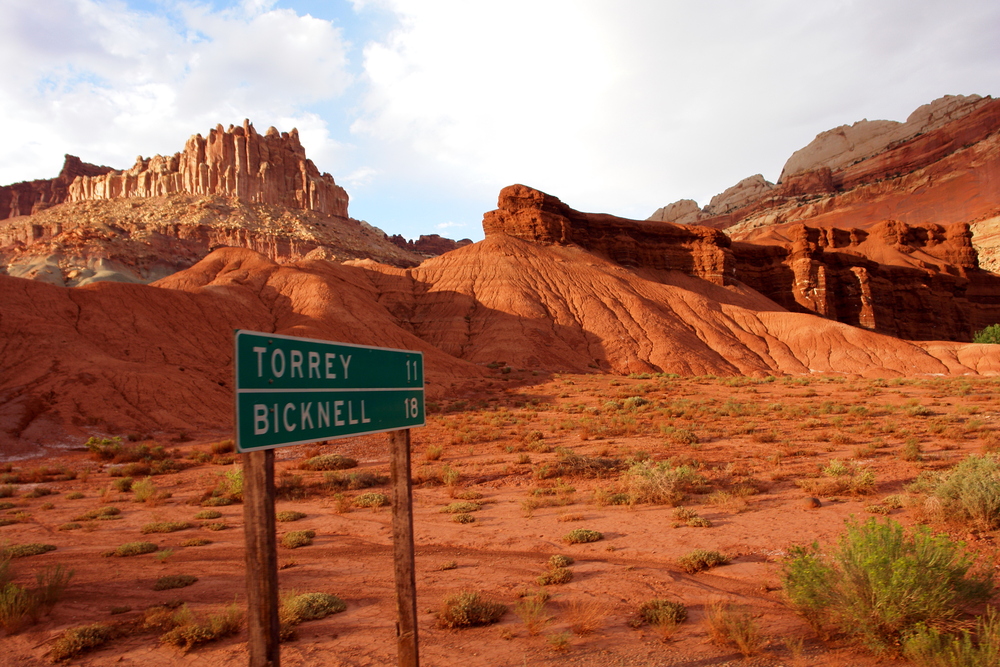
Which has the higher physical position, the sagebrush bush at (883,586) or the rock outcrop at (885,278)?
the rock outcrop at (885,278)

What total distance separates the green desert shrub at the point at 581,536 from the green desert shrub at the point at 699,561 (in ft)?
4.42

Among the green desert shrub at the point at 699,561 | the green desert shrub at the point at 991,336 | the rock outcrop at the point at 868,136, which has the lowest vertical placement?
the green desert shrub at the point at 699,561

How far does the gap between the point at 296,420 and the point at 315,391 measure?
23 cm

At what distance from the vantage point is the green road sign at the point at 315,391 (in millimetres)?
2506

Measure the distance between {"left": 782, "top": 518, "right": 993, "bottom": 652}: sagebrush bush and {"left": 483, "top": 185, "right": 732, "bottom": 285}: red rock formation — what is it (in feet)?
194

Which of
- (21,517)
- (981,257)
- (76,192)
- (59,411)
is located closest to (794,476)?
(21,517)

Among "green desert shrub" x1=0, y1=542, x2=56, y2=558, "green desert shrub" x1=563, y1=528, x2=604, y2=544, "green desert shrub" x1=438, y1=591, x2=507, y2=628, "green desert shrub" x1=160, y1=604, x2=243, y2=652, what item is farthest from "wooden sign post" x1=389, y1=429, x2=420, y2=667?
"green desert shrub" x1=0, y1=542, x2=56, y2=558

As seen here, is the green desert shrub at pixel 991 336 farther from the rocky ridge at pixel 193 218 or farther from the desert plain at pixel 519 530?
the rocky ridge at pixel 193 218

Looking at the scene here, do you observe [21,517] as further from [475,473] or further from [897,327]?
[897,327]

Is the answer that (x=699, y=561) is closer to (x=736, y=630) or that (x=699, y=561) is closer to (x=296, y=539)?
(x=736, y=630)

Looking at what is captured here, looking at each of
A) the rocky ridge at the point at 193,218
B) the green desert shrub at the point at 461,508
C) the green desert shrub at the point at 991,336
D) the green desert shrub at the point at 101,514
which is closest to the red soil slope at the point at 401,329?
the green desert shrub at the point at 101,514

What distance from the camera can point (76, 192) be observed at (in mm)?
132625

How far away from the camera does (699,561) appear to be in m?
6.70

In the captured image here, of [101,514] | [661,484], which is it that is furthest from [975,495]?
[101,514]
